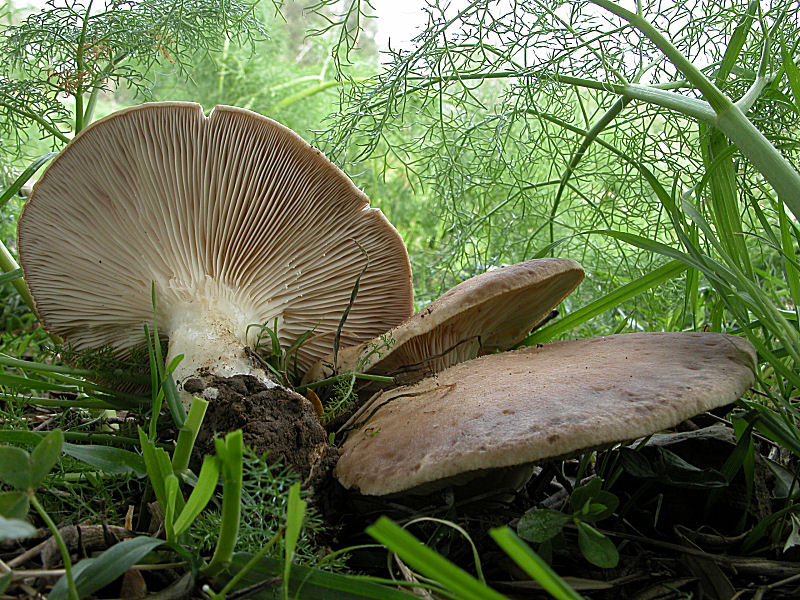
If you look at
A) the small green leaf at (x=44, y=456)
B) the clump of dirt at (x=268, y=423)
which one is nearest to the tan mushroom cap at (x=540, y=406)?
the clump of dirt at (x=268, y=423)

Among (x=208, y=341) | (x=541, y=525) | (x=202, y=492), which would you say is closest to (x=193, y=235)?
(x=208, y=341)

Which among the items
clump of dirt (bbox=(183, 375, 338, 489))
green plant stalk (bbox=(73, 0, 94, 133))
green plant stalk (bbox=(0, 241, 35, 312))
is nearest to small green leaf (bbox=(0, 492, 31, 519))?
clump of dirt (bbox=(183, 375, 338, 489))

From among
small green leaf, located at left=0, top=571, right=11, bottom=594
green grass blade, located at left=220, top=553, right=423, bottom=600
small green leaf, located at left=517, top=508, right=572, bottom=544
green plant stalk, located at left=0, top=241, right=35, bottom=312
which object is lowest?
small green leaf, located at left=517, top=508, right=572, bottom=544

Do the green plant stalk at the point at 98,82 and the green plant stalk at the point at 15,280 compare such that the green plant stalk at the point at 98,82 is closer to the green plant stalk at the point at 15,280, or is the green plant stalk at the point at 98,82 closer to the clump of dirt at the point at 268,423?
the green plant stalk at the point at 15,280

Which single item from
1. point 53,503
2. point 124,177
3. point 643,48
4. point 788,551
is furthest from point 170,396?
point 643,48

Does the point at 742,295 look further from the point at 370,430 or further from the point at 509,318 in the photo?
the point at 370,430

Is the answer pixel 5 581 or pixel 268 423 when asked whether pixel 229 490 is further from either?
pixel 268 423

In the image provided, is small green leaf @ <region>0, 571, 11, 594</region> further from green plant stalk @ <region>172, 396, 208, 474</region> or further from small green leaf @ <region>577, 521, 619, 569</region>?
small green leaf @ <region>577, 521, 619, 569</region>
